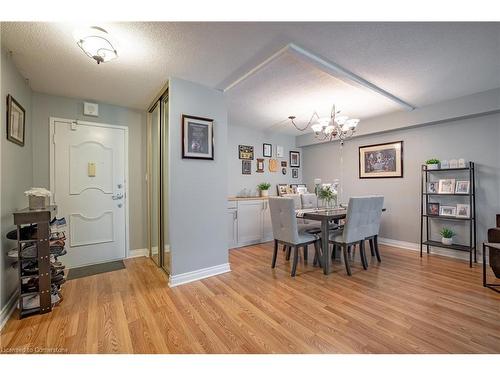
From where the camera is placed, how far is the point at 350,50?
193cm

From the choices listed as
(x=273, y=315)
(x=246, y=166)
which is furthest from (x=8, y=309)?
(x=246, y=166)

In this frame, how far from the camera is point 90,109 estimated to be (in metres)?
3.01

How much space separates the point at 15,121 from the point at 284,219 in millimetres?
2868

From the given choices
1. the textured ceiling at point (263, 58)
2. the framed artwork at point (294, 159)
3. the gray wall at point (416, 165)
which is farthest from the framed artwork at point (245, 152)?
the gray wall at point (416, 165)

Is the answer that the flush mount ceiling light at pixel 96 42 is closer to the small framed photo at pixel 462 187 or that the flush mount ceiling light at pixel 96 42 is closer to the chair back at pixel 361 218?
the chair back at pixel 361 218

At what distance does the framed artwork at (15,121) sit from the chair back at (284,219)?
262cm

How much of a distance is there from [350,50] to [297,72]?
1.90ft

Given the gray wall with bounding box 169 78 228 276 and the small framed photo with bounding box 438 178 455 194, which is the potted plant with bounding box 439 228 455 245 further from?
the gray wall with bounding box 169 78 228 276

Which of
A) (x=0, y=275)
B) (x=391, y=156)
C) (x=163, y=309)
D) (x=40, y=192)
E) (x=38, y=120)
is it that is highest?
(x=38, y=120)

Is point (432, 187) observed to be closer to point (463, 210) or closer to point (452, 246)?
point (463, 210)

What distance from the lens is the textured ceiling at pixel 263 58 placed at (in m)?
1.66

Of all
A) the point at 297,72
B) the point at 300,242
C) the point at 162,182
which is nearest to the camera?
the point at 297,72

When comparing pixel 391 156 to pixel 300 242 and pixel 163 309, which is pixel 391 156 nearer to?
pixel 300 242
